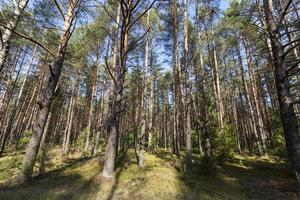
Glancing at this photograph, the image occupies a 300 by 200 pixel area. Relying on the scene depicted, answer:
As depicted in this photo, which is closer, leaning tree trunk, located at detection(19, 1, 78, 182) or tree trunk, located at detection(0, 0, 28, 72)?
tree trunk, located at detection(0, 0, 28, 72)

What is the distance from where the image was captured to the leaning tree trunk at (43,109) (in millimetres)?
6566

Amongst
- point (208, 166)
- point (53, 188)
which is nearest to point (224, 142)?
point (208, 166)

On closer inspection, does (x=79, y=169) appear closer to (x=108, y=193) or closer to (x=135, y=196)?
(x=108, y=193)

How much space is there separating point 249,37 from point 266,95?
9.41 m

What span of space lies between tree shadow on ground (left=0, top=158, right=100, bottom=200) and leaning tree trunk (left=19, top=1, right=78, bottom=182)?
0.53 metres

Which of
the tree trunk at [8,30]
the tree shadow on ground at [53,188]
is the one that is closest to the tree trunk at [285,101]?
the tree shadow on ground at [53,188]

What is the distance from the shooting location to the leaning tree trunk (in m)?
6.57

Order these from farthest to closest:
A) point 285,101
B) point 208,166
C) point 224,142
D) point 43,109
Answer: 1. point 224,142
2. point 208,166
3. point 43,109
4. point 285,101

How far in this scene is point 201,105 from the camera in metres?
12.7

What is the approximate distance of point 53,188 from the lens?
5922 mm

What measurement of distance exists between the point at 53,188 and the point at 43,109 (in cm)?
284

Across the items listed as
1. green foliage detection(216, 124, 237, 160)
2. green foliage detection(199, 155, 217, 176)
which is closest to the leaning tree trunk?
green foliage detection(199, 155, 217, 176)

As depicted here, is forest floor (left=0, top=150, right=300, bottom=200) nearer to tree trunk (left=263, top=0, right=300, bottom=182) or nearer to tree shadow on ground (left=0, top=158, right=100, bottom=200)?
tree shadow on ground (left=0, top=158, right=100, bottom=200)

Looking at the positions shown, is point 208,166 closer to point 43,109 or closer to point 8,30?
point 43,109
